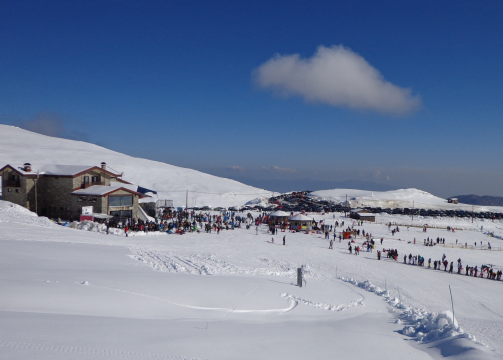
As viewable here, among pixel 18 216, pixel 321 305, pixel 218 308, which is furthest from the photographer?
pixel 18 216

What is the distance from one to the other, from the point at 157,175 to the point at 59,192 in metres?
54.1

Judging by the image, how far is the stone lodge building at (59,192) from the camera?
30.3m

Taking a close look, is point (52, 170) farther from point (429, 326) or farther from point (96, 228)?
point (429, 326)

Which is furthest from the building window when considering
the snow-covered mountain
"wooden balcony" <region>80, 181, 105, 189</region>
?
the snow-covered mountain

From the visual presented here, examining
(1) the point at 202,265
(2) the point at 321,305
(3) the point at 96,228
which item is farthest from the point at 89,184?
(2) the point at 321,305

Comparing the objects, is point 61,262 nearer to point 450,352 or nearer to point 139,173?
point 450,352

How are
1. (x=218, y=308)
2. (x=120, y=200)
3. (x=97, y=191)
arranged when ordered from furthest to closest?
(x=120, y=200) < (x=97, y=191) < (x=218, y=308)

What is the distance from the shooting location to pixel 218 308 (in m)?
10.0

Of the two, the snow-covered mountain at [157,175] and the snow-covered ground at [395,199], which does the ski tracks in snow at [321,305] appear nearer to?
the snow-covered mountain at [157,175]

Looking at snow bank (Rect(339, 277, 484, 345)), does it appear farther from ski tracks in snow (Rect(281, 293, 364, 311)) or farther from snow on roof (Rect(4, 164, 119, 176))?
snow on roof (Rect(4, 164, 119, 176))

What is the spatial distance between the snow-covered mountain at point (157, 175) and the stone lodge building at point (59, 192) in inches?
1272

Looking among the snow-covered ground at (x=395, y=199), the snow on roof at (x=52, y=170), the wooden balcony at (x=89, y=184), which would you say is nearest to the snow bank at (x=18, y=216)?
the snow on roof at (x=52, y=170)

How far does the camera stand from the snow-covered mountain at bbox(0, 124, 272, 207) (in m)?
69.6

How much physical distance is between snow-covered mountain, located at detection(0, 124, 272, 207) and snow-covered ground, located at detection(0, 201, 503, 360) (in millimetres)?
47812
